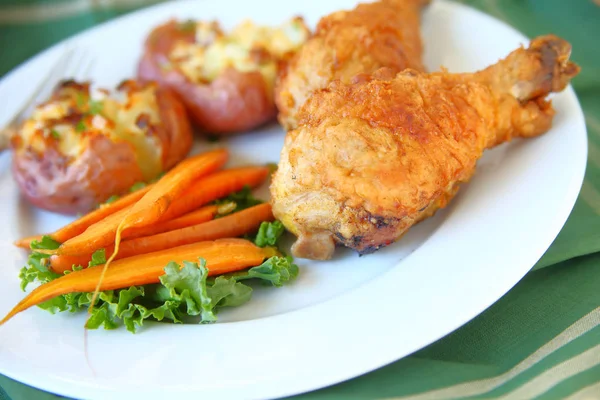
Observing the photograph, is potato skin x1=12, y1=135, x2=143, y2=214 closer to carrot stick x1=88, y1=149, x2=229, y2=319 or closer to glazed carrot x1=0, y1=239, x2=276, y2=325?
carrot stick x1=88, y1=149, x2=229, y2=319

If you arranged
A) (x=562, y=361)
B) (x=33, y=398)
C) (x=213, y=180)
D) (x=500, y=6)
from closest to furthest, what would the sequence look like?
1. (x=562, y=361)
2. (x=33, y=398)
3. (x=213, y=180)
4. (x=500, y=6)

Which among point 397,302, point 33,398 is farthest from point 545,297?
point 33,398

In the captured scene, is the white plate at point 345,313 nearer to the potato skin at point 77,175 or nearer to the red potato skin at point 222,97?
the potato skin at point 77,175

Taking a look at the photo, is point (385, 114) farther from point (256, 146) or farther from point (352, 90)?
point (256, 146)

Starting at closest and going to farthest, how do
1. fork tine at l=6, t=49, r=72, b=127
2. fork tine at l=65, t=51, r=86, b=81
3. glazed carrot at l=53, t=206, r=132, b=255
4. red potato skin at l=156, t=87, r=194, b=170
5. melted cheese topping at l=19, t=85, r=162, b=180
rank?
glazed carrot at l=53, t=206, r=132, b=255
melted cheese topping at l=19, t=85, r=162, b=180
red potato skin at l=156, t=87, r=194, b=170
fork tine at l=6, t=49, r=72, b=127
fork tine at l=65, t=51, r=86, b=81

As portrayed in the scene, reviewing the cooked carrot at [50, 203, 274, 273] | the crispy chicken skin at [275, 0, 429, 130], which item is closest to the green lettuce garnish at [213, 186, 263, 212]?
the cooked carrot at [50, 203, 274, 273]

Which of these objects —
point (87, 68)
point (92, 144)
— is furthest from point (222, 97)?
point (87, 68)

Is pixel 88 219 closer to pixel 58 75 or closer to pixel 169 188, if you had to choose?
pixel 169 188
